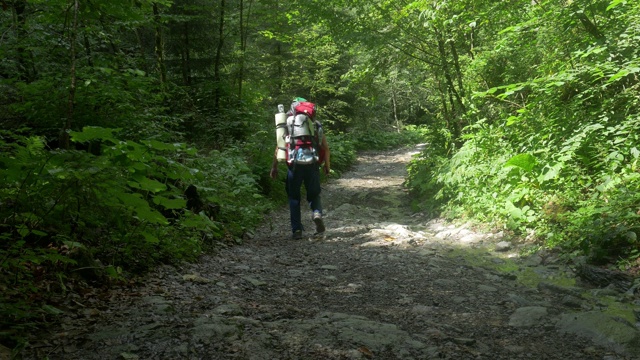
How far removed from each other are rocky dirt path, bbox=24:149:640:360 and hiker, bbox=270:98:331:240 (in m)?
0.82

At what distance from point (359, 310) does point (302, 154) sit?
12.2ft

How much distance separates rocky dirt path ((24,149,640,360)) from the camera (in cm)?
271

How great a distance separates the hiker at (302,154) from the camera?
7070 millimetres

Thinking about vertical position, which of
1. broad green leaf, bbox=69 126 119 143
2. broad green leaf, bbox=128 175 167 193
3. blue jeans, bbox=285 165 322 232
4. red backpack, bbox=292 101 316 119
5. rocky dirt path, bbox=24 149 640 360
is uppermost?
red backpack, bbox=292 101 316 119

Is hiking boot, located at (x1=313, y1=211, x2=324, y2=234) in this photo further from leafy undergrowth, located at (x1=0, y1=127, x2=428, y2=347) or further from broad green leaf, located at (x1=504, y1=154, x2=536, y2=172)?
broad green leaf, located at (x1=504, y1=154, x2=536, y2=172)

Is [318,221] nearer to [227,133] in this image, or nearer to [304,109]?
[304,109]

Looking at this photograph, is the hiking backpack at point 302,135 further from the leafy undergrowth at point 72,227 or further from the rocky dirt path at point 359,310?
the leafy undergrowth at point 72,227

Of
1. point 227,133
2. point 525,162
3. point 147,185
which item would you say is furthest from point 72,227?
point 227,133

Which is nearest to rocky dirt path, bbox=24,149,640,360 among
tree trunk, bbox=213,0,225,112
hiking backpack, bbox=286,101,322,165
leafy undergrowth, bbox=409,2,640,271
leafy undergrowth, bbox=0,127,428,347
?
leafy undergrowth, bbox=0,127,428,347

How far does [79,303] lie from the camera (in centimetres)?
304

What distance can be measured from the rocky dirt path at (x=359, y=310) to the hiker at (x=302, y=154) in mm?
824

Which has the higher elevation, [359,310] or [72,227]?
[72,227]

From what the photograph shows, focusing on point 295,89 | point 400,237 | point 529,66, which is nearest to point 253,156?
point 400,237

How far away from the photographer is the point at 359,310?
12.4 feet
